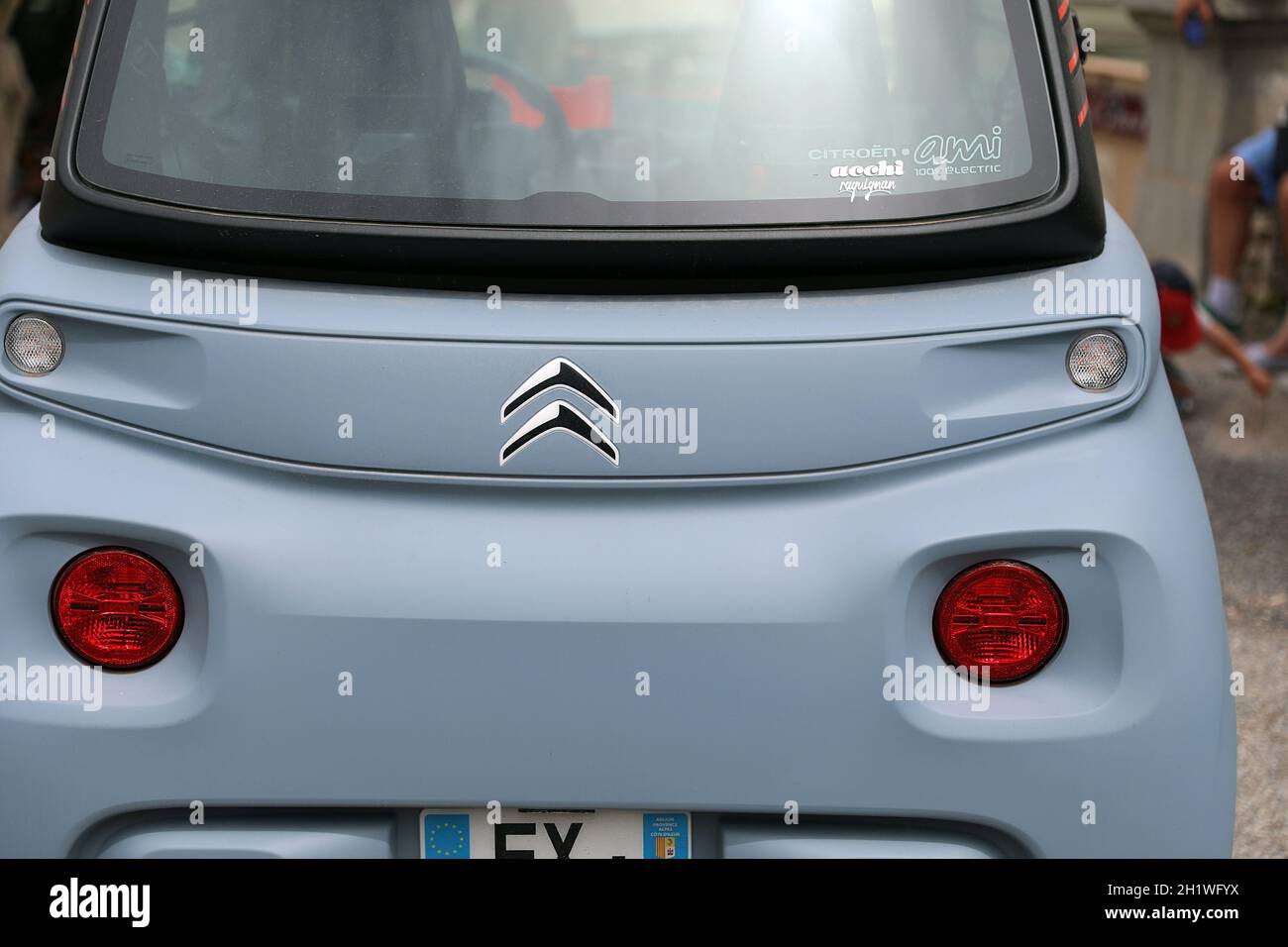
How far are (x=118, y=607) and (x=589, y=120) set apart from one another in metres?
1.01

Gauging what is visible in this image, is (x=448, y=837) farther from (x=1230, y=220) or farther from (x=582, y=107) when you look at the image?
(x=1230, y=220)

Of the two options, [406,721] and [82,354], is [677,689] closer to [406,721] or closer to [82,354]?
[406,721]

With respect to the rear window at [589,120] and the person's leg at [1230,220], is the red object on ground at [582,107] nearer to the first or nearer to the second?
the rear window at [589,120]

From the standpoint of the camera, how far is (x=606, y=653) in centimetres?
222

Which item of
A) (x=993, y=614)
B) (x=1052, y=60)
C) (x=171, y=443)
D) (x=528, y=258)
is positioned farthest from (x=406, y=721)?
(x=1052, y=60)

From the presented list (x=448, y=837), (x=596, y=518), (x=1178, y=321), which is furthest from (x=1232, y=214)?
(x=448, y=837)

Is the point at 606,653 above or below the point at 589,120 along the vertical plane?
below

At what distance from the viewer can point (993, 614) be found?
229cm

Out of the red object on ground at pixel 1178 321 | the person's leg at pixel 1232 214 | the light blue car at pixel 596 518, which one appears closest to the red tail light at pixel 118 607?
the light blue car at pixel 596 518

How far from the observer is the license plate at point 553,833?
7.54ft

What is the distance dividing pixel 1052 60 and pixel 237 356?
1.29 metres

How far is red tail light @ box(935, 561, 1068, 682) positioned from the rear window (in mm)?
526

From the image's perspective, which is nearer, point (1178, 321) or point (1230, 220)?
point (1178, 321)

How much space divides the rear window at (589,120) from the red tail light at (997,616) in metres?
0.53
